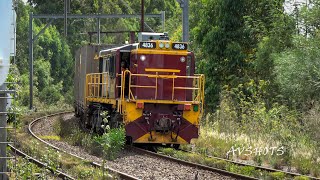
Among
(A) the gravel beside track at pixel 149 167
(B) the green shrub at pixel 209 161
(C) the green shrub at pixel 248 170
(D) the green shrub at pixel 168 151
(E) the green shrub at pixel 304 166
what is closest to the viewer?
(A) the gravel beside track at pixel 149 167

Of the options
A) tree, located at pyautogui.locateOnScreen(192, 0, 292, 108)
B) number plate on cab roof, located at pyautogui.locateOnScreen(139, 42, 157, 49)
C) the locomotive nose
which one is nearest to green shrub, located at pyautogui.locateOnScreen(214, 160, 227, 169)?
the locomotive nose

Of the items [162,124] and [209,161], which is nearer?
[209,161]

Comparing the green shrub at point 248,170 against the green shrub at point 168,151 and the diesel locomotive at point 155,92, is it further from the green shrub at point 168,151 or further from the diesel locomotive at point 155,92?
the diesel locomotive at point 155,92

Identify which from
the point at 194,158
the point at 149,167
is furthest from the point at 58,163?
the point at 194,158

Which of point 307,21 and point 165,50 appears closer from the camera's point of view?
point 165,50

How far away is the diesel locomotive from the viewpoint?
16.8m

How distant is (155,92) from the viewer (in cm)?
1719

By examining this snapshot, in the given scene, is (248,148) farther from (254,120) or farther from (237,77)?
(237,77)

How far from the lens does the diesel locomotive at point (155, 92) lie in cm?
1681

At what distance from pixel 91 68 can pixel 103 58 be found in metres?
2.87

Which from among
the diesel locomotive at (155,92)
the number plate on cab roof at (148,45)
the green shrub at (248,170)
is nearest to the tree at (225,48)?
the diesel locomotive at (155,92)

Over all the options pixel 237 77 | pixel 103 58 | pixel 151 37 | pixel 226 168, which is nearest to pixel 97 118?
pixel 103 58

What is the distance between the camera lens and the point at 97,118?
66.5ft

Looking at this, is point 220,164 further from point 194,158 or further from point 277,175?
point 277,175
